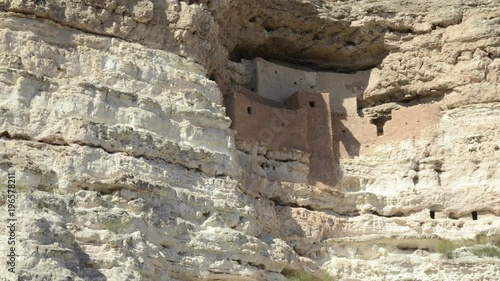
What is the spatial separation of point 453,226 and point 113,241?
6957mm

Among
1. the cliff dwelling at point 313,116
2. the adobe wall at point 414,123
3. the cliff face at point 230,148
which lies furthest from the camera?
the adobe wall at point 414,123

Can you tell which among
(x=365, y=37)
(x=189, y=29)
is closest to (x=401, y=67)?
(x=365, y=37)

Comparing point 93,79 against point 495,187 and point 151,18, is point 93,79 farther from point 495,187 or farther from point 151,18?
point 495,187

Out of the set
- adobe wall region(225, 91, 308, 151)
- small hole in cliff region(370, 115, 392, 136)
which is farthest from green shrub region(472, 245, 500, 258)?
small hole in cliff region(370, 115, 392, 136)

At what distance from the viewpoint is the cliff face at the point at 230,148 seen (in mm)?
15383

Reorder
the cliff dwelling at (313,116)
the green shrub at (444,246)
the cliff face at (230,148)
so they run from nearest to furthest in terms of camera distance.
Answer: the cliff face at (230,148) < the green shrub at (444,246) < the cliff dwelling at (313,116)

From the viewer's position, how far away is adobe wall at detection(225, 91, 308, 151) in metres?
19.3

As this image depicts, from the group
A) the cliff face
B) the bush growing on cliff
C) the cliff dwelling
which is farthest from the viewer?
the cliff dwelling

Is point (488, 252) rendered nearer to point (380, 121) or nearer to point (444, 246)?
point (444, 246)

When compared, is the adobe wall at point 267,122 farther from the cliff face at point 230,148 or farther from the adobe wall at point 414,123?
the adobe wall at point 414,123

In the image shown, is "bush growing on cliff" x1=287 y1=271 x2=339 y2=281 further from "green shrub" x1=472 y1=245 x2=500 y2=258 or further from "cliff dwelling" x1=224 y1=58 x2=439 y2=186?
"green shrub" x1=472 y1=245 x2=500 y2=258

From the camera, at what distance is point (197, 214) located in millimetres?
16422

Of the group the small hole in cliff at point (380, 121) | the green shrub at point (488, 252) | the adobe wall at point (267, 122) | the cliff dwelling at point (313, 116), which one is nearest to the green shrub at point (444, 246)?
the green shrub at point (488, 252)

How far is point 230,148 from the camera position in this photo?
17.7 m
